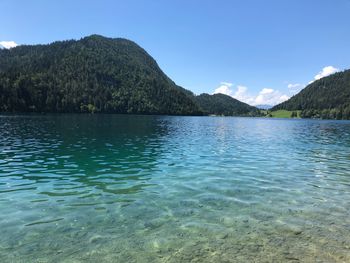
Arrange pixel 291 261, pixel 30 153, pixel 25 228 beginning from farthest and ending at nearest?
1. pixel 30 153
2. pixel 25 228
3. pixel 291 261

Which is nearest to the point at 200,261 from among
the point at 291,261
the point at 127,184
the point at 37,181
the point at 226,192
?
the point at 291,261

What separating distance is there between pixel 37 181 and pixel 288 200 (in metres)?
17.1

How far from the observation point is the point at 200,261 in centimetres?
1025

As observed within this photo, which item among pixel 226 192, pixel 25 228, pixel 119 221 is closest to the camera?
pixel 25 228

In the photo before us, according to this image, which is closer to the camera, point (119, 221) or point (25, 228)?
point (25, 228)

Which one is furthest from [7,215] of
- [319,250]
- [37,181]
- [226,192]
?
[319,250]

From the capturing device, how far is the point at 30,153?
35.5 m

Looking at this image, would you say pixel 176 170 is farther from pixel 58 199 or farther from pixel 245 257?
pixel 245 257

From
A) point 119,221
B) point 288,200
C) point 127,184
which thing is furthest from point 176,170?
point 119,221

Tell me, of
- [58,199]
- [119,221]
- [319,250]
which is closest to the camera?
[319,250]

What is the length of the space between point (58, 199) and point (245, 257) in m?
11.3

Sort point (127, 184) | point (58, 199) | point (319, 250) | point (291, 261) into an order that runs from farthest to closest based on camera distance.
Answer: point (127, 184) < point (58, 199) < point (319, 250) < point (291, 261)

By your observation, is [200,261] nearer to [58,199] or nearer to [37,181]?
[58,199]

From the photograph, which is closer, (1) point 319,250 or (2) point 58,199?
(1) point 319,250
